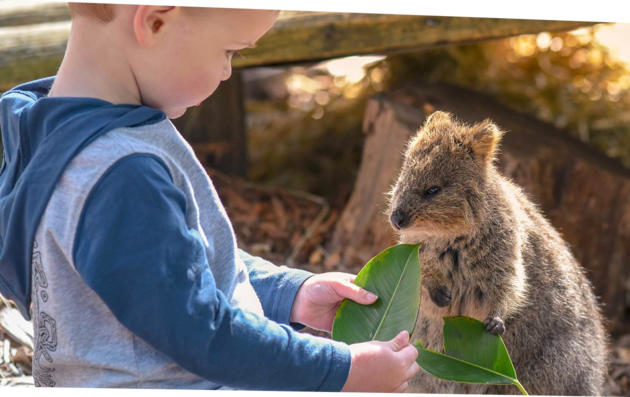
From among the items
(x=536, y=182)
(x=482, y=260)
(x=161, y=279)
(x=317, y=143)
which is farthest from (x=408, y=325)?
(x=317, y=143)

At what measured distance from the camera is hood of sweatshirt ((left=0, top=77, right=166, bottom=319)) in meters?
1.68

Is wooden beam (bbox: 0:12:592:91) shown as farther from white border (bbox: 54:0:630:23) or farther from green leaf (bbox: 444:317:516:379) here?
green leaf (bbox: 444:317:516:379)

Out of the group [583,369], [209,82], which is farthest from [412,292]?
[583,369]

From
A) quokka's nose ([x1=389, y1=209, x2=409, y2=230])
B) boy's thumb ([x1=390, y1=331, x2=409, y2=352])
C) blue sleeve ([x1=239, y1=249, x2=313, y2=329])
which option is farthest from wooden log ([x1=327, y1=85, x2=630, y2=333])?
boy's thumb ([x1=390, y1=331, x2=409, y2=352])

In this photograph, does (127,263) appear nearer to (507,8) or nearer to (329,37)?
(507,8)

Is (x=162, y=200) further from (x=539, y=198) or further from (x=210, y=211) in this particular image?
(x=539, y=198)

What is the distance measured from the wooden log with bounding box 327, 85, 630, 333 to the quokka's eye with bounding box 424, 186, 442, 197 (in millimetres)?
1405

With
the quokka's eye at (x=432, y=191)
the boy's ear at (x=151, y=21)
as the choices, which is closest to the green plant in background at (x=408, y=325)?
the quokka's eye at (x=432, y=191)

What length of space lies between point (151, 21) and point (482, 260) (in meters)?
1.27

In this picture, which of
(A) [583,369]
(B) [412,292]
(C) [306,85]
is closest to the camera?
(B) [412,292]

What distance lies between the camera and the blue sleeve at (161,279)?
1.58 m

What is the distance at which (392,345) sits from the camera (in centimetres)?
192

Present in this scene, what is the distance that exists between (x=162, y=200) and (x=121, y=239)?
0.11 m

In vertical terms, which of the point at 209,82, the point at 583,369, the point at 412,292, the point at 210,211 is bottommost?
the point at 583,369
